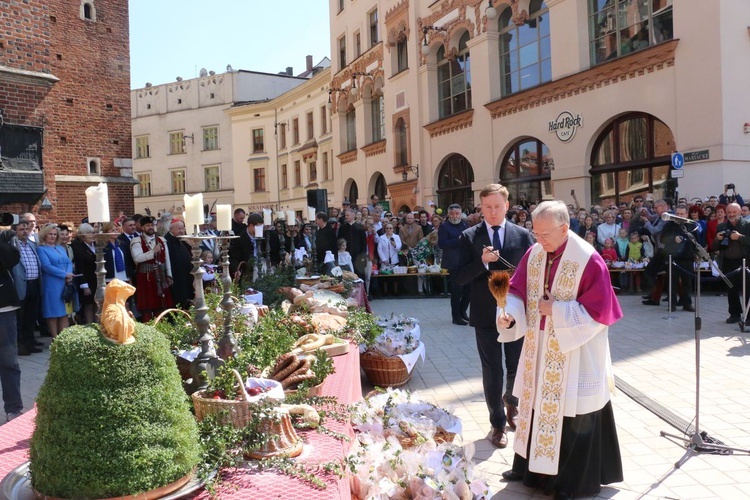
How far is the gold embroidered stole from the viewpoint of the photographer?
390 centimetres

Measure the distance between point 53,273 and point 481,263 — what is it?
646cm

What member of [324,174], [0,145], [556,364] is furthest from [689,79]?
[324,174]

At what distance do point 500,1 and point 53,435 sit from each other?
20772 millimetres

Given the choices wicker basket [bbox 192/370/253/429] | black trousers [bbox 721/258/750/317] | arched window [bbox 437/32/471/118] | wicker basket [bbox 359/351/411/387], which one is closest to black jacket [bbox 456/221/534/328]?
wicker basket [bbox 359/351/411/387]

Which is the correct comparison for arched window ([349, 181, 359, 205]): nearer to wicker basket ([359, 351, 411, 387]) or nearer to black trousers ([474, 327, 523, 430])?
wicker basket ([359, 351, 411, 387])

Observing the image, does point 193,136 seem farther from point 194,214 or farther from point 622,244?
point 194,214

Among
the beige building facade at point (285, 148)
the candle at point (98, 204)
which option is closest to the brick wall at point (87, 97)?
the candle at point (98, 204)

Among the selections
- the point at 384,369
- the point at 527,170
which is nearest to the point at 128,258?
the point at 384,369

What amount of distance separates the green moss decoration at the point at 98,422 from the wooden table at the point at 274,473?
0.33 m

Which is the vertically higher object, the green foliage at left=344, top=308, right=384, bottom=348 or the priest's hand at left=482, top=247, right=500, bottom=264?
the priest's hand at left=482, top=247, right=500, bottom=264

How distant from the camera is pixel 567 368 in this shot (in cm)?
389

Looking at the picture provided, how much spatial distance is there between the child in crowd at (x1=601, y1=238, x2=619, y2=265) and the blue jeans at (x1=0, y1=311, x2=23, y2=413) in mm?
11556

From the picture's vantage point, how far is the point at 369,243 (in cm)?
1425

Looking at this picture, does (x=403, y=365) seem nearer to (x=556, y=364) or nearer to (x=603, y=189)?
(x=556, y=364)
